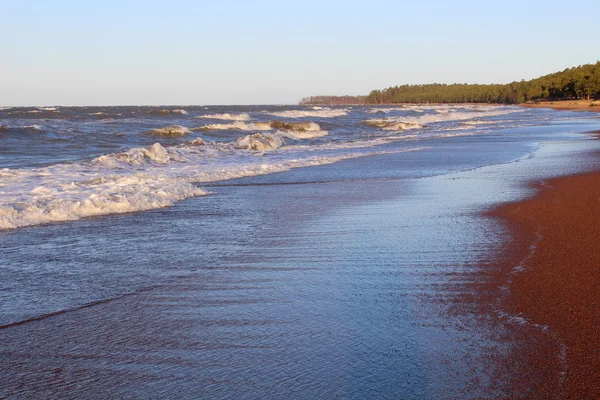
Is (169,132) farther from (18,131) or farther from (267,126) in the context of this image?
(267,126)

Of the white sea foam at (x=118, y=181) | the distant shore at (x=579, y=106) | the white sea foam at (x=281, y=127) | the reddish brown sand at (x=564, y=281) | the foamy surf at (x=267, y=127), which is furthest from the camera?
the distant shore at (x=579, y=106)

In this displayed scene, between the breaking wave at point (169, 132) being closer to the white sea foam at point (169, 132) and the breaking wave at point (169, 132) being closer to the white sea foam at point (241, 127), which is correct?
the white sea foam at point (169, 132)

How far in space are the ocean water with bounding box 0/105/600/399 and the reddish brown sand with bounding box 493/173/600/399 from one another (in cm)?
21

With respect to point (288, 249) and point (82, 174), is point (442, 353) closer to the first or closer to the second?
point (288, 249)

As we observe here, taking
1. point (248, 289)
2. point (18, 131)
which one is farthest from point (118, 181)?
point (18, 131)

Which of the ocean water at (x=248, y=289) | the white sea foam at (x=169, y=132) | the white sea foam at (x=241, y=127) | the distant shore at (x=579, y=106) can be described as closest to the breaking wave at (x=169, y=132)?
the white sea foam at (x=169, y=132)

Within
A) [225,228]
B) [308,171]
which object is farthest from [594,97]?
[225,228]

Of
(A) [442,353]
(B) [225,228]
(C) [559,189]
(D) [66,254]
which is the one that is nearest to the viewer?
(A) [442,353]

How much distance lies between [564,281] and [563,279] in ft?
0.19

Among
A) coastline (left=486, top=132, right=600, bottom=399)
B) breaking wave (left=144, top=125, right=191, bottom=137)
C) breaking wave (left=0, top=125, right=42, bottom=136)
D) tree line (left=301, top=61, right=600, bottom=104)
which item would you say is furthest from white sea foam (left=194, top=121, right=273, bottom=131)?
tree line (left=301, top=61, right=600, bottom=104)

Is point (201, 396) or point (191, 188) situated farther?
point (191, 188)

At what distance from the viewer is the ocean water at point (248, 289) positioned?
322cm

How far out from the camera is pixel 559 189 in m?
9.47

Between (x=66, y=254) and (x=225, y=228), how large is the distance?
73.0 inches
